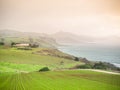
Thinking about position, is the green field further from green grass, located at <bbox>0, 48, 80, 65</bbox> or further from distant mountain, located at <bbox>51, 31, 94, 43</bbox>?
distant mountain, located at <bbox>51, 31, 94, 43</bbox>

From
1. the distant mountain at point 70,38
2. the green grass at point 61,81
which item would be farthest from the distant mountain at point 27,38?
the green grass at point 61,81

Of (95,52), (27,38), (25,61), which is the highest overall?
(27,38)

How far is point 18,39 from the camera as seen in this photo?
17.9ft

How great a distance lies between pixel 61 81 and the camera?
4934mm

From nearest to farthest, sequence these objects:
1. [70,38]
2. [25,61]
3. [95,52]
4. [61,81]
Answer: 1. [61,81]
2. [95,52]
3. [70,38]
4. [25,61]

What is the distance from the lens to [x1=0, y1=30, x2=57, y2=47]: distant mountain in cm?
533

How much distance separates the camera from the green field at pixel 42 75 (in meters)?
4.81

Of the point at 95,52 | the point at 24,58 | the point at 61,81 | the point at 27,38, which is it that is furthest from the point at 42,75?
the point at 95,52

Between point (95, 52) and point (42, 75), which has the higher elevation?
point (95, 52)

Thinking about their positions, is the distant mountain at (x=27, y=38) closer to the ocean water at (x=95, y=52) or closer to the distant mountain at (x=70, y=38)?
the distant mountain at (x=70, y=38)

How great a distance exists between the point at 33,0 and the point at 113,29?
1807 mm

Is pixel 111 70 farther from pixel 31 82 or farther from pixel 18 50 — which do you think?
pixel 18 50

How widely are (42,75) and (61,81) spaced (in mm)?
432

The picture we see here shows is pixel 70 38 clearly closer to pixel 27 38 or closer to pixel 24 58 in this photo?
pixel 27 38
